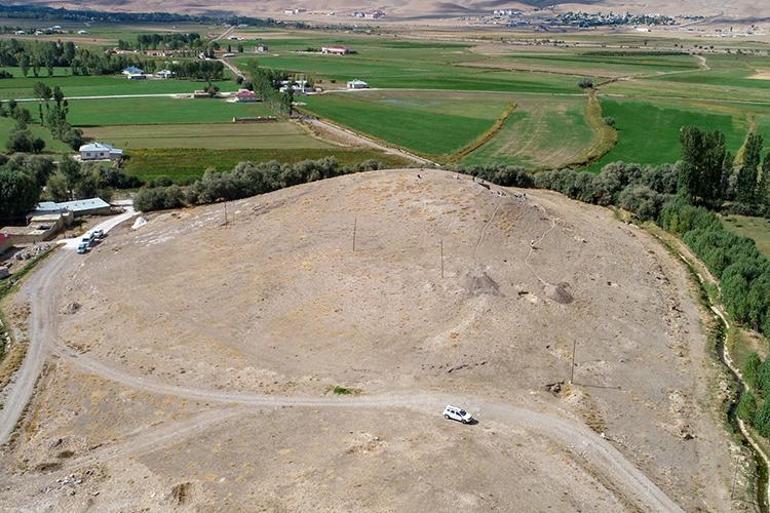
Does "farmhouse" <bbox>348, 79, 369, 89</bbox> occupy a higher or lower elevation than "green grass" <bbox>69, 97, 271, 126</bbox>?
higher

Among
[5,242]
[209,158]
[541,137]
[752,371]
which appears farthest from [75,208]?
[541,137]

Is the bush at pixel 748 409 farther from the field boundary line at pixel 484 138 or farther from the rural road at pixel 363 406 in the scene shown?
the field boundary line at pixel 484 138

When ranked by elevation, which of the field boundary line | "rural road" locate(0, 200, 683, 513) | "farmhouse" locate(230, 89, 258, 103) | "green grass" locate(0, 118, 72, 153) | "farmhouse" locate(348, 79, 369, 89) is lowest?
"rural road" locate(0, 200, 683, 513)

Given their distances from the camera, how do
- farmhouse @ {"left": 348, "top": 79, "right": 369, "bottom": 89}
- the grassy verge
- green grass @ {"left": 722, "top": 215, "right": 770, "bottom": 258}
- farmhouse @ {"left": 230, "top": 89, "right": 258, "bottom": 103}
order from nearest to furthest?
the grassy verge → green grass @ {"left": 722, "top": 215, "right": 770, "bottom": 258} → farmhouse @ {"left": 230, "top": 89, "right": 258, "bottom": 103} → farmhouse @ {"left": 348, "top": 79, "right": 369, "bottom": 89}

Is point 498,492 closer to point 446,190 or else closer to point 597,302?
point 597,302

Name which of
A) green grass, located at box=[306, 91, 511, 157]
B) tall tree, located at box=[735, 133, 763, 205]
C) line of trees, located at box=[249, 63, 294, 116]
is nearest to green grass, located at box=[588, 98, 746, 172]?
tall tree, located at box=[735, 133, 763, 205]

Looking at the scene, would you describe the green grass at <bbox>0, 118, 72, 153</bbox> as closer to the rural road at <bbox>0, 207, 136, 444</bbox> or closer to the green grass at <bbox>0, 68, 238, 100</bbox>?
the green grass at <bbox>0, 68, 238, 100</bbox>
